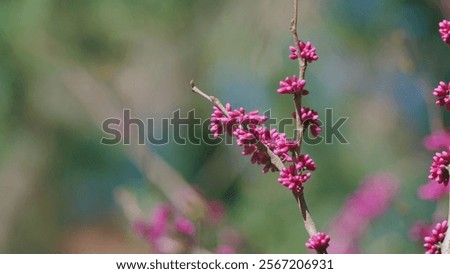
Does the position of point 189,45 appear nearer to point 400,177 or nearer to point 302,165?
point 400,177

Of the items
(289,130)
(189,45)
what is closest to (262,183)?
(289,130)

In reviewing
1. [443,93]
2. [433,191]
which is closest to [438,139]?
[433,191]

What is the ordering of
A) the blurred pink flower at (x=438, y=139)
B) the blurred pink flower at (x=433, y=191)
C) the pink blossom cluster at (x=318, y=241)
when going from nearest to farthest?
the pink blossom cluster at (x=318, y=241) < the blurred pink flower at (x=433, y=191) < the blurred pink flower at (x=438, y=139)

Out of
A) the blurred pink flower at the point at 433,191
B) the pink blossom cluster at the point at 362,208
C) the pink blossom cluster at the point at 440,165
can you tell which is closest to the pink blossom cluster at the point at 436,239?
the pink blossom cluster at the point at 440,165

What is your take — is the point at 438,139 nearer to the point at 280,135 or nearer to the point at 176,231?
the point at 176,231

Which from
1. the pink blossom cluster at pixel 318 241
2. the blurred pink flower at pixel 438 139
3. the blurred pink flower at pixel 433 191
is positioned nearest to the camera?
the pink blossom cluster at pixel 318 241

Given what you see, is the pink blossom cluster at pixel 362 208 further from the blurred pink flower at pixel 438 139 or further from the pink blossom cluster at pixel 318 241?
the pink blossom cluster at pixel 318 241

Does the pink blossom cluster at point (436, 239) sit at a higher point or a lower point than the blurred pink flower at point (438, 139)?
lower
